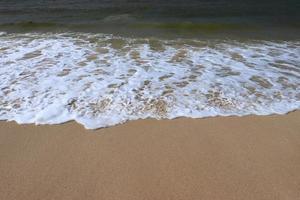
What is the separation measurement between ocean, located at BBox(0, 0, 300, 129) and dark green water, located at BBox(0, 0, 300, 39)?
63mm

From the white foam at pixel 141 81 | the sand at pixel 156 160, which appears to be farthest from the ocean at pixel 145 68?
the sand at pixel 156 160

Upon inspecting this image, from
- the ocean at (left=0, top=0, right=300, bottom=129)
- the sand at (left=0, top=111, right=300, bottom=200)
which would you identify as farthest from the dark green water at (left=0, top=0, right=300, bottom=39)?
the sand at (left=0, top=111, right=300, bottom=200)

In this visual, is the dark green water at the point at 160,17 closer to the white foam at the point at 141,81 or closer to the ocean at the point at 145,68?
the ocean at the point at 145,68

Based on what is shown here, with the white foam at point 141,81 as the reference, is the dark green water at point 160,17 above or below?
below

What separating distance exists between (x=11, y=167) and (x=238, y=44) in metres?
6.31

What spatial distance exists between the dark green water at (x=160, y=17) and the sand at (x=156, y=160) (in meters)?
6.06

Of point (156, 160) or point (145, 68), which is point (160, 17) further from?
point (156, 160)

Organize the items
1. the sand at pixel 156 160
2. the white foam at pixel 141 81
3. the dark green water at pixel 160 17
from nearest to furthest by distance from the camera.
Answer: the sand at pixel 156 160, the white foam at pixel 141 81, the dark green water at pixel 160 17

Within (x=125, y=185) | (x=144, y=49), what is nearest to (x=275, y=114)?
(x=125, y=185)

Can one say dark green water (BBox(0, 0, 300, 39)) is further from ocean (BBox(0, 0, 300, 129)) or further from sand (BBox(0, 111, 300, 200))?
sand (BBox(0, 111, 300, 200))

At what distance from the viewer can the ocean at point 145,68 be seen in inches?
178

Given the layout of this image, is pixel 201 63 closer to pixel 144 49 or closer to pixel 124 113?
pixel 144 49

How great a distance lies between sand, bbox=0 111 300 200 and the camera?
3.03 metres

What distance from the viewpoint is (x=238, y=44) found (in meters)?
8.45
